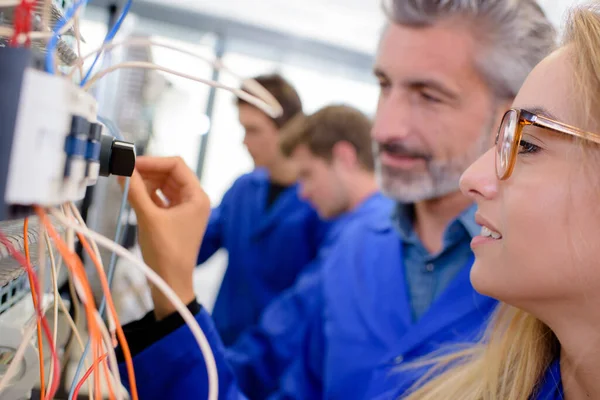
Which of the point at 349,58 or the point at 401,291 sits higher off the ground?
the point at 349,58

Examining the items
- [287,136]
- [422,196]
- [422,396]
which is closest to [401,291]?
[422,196]

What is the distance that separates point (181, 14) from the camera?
17.9 feet

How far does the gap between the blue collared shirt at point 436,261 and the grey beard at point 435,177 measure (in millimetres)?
82

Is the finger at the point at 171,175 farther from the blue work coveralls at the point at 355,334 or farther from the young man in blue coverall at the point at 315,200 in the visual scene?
the young man in blue coverall at the point at 315,200

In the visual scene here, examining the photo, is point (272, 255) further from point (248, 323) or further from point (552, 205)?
point (552, 205)

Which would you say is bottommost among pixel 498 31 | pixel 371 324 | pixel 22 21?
pixel 371 324

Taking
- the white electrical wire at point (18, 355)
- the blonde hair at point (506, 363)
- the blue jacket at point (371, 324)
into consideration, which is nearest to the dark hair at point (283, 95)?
the blue jacket at point (371, 324)

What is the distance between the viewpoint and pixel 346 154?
248 cm

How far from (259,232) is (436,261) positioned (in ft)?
4.63

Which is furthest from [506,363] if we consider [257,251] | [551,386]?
[257,251]

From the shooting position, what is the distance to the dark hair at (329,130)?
2557mm

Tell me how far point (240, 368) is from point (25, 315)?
1.22 meters

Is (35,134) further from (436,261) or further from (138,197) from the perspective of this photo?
(436,261)

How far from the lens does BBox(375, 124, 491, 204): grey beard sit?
1292mm
